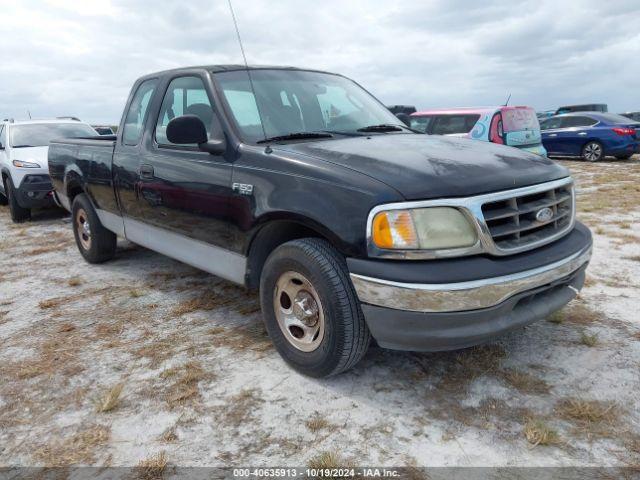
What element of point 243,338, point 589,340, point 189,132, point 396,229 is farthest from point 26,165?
point 589,340

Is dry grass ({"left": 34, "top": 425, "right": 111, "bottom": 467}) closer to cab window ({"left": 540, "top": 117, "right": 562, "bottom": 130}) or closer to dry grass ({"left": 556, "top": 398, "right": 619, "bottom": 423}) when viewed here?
dry grass ({"left": 556, "top": 398, "right": 619, "bottom": 423})

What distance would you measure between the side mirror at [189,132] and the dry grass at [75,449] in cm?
169

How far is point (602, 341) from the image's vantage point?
3.17 meters

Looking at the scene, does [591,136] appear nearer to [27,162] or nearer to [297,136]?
[297,136]

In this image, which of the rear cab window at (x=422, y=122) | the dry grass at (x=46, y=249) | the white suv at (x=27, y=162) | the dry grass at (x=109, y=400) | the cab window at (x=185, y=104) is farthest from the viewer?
the rear cab window at (x=422, y=122)

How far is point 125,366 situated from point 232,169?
4.55ft

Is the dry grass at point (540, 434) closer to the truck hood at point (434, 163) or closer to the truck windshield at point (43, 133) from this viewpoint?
the truck hood at point (434, 163)

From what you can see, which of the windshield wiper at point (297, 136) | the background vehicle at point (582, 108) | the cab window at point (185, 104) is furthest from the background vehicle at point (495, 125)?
the background vehicle at point (582, 108)

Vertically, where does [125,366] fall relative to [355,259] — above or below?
below

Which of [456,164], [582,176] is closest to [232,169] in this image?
[456,164]

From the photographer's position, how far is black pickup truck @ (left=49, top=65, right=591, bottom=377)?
92.6 inches

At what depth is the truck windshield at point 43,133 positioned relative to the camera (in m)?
8.76

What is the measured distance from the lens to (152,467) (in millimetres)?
2172

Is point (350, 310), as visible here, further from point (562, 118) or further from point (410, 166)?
point (562, 118)
